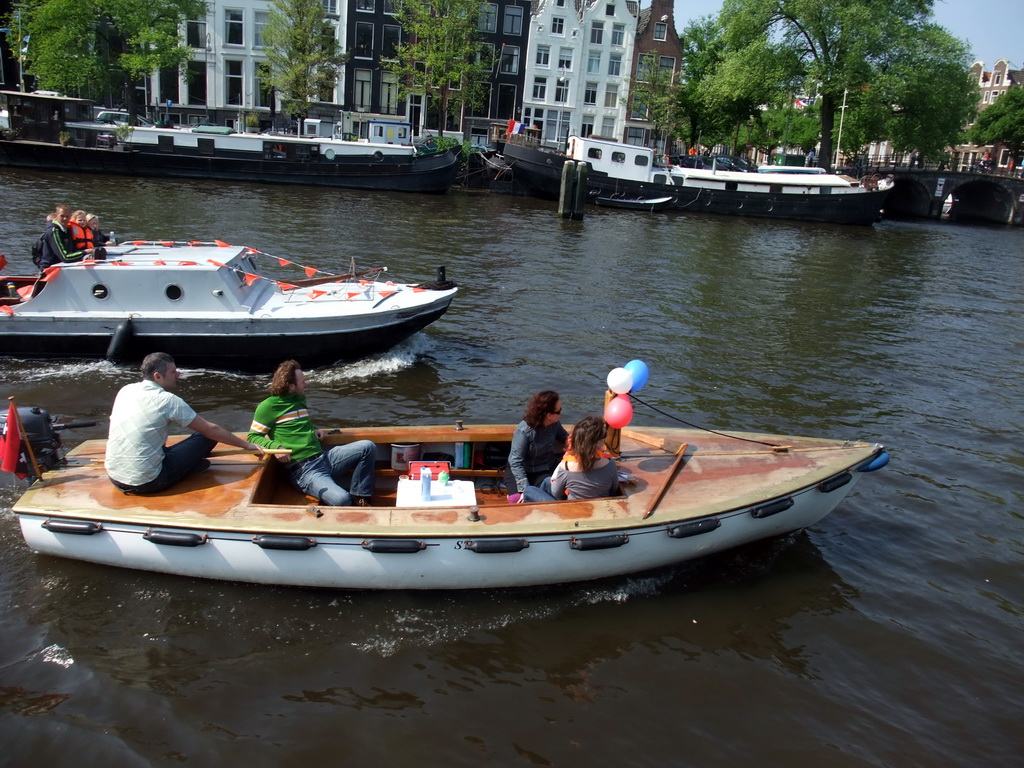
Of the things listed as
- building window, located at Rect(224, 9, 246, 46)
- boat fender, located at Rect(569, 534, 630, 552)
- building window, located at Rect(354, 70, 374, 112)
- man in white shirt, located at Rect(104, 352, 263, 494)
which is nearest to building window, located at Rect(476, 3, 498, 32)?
building window, located at Rect(354, 70, 374, 112)

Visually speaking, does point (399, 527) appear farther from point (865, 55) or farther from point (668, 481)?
point (865, 55)

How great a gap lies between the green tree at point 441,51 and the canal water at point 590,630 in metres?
39.0

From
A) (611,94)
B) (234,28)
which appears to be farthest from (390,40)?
(611,94)

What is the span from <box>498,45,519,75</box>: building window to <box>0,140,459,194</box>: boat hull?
17646 millimetres

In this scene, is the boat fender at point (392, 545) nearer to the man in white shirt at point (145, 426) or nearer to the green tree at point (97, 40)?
the man in white shirt at point (145, 426)

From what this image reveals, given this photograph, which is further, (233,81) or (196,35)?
(233,81)

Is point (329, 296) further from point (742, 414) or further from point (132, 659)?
point (132, 659)

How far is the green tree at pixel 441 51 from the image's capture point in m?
48.7

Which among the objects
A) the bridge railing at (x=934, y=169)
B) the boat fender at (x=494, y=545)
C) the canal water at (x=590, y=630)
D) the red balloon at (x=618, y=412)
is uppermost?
the bridge railing at (x=934, y=169)

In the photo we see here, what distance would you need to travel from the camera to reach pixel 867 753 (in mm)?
5742

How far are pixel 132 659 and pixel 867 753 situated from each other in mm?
5537

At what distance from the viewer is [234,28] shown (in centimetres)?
5131

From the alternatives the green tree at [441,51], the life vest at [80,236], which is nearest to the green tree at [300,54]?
the green tree at [441,51]

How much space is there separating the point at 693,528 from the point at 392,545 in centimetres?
263
